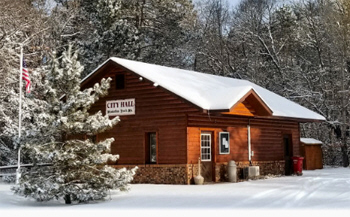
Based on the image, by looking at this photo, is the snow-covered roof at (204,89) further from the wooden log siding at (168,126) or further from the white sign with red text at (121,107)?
the white sign with red text at (121,107)

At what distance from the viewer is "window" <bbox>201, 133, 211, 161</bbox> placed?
20039 mm

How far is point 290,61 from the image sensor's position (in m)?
42.4

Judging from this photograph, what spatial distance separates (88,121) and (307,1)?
30001mm

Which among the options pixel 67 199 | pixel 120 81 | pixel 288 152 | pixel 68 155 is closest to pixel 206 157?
pixel 120 81

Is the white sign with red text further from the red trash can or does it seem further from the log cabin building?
the red trash can

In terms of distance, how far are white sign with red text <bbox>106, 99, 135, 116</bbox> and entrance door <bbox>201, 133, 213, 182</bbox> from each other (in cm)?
339

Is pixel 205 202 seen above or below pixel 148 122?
below

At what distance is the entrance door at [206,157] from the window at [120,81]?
440cm

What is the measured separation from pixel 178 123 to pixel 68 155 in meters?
6.68

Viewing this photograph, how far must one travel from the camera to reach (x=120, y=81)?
850 inches

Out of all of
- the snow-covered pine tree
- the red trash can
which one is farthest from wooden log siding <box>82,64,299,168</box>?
the snow-covered pine tree

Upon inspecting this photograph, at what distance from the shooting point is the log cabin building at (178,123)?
62.8 feet

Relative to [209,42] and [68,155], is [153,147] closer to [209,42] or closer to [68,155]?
[68,155]

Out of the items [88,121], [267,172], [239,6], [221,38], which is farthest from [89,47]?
[88,121]
